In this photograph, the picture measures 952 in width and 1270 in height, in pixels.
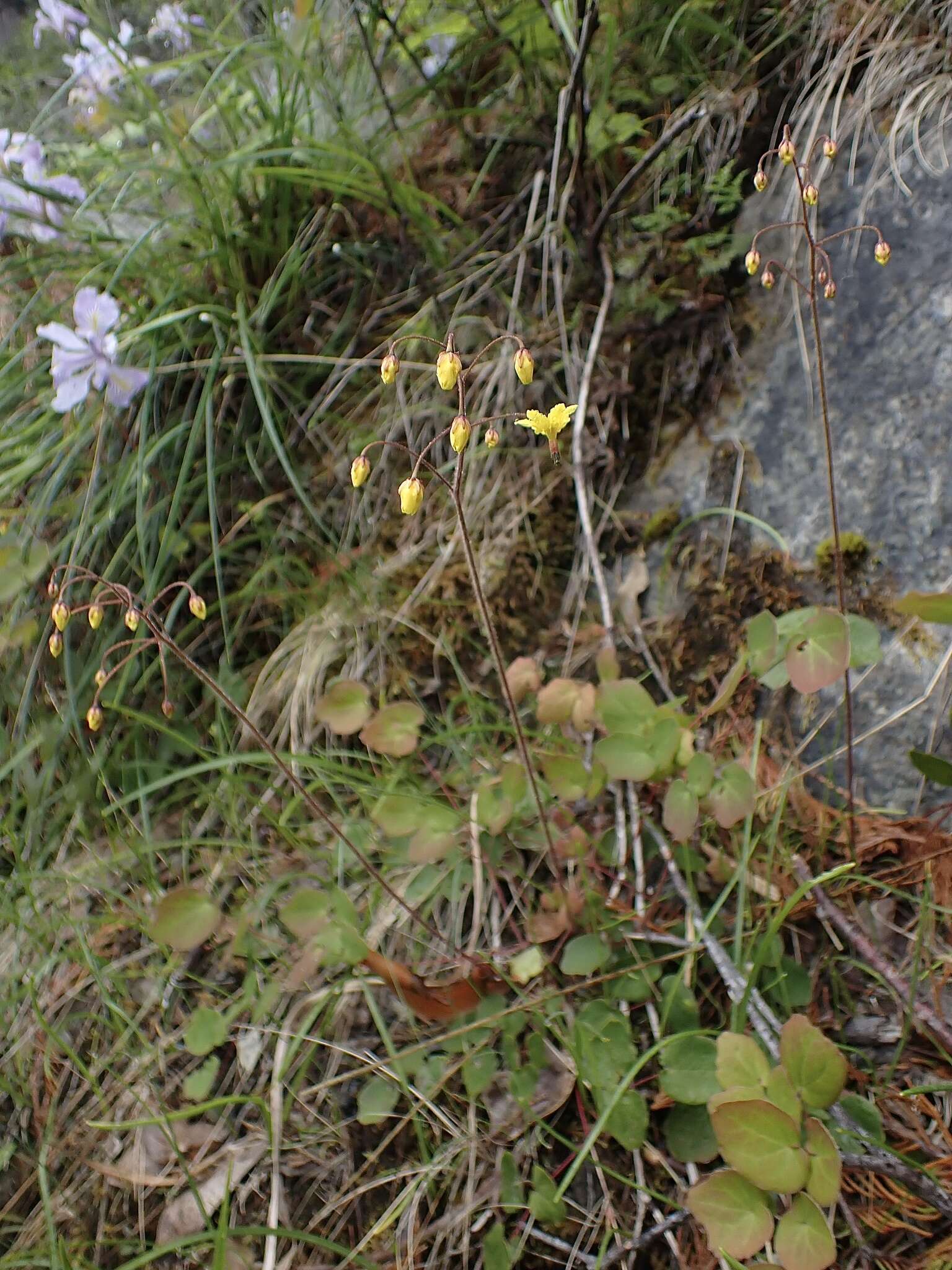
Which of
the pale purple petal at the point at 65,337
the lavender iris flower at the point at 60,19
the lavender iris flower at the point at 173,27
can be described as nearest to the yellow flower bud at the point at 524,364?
the pale purple petal at the point at 65,337

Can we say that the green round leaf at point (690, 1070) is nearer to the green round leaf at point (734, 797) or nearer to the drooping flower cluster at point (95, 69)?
the green round leaf at point (734, 797)

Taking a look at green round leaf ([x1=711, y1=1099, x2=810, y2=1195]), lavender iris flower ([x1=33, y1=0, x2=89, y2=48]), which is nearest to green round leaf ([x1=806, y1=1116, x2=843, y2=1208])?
green round leaf ([x1=711, y1=1099, x2=810, y2=1195])

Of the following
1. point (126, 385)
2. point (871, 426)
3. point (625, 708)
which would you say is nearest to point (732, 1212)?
point (625, 708)

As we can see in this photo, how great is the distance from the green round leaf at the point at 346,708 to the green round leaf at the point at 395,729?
3 centimetres

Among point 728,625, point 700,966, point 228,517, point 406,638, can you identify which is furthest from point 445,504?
point 700,966

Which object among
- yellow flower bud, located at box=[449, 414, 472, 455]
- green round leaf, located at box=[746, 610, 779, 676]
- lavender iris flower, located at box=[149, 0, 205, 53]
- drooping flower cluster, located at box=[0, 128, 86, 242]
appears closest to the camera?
yellow flower bud, located at box=[449, 414, 472, 455]

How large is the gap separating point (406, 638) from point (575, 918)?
82 centimetres

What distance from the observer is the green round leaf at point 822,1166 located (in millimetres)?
981

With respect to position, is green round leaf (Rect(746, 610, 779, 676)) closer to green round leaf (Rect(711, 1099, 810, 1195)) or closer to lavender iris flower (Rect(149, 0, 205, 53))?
green round leaf (Rect(711, 1099, 810, 1195))

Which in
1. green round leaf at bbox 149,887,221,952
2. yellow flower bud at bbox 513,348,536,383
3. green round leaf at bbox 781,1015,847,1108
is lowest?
green round leaf at bbox 781,1015,847,1108

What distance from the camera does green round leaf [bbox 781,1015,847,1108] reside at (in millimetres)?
1038

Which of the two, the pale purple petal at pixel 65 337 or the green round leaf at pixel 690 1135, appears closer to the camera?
the green round leaf at pixel 690 1135

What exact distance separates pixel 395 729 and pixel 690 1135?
30.6 inches

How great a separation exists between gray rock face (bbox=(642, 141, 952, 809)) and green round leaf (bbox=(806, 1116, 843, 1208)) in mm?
622
